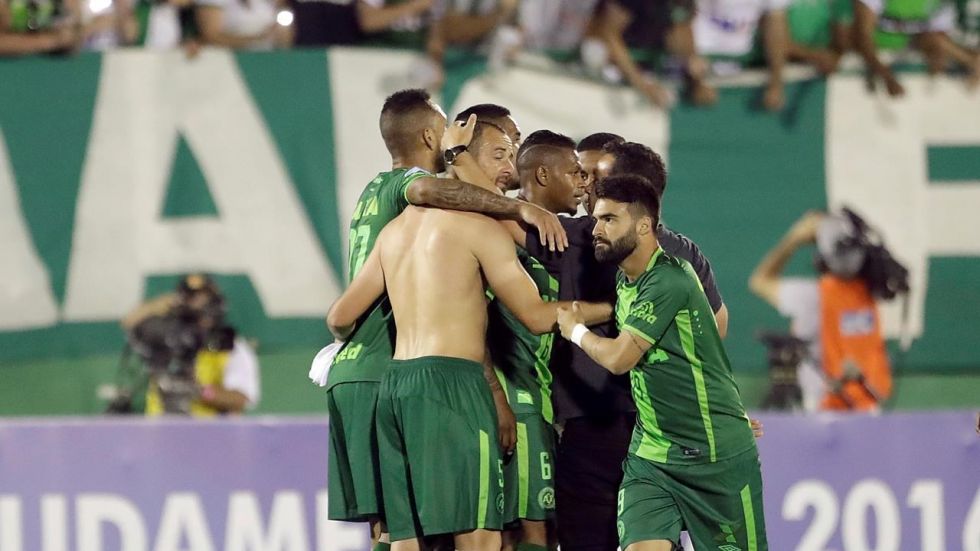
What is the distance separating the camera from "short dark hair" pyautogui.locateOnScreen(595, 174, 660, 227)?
5.13 m

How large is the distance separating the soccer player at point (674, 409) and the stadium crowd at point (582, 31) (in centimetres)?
487

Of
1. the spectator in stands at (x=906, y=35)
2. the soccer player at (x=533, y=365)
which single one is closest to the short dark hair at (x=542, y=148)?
the soccer player at (x=533, y=365)

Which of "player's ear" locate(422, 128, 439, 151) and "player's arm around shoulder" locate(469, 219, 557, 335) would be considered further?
"player's ear" locate(422, 128, 439, 151)

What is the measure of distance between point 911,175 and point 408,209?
5705mm

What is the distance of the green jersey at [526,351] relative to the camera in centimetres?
551

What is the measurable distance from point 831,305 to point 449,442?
16.7 ft

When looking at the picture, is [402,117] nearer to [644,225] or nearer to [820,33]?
[644,225]

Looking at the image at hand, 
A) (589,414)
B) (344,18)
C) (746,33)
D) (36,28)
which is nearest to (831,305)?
(746,33)

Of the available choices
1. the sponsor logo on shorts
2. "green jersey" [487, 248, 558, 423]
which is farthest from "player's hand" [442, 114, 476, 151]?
the sponsor logo on shorts

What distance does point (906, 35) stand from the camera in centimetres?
1011

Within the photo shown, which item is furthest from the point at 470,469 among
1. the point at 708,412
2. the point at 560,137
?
the point at 560,137

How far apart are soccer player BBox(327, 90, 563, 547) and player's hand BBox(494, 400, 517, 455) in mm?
471

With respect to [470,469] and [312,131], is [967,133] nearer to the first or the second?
[312,131]

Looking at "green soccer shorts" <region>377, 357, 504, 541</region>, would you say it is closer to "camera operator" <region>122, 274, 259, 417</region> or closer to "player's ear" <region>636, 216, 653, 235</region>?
"player's ear" <region>636, 216, 653, 235</region>
